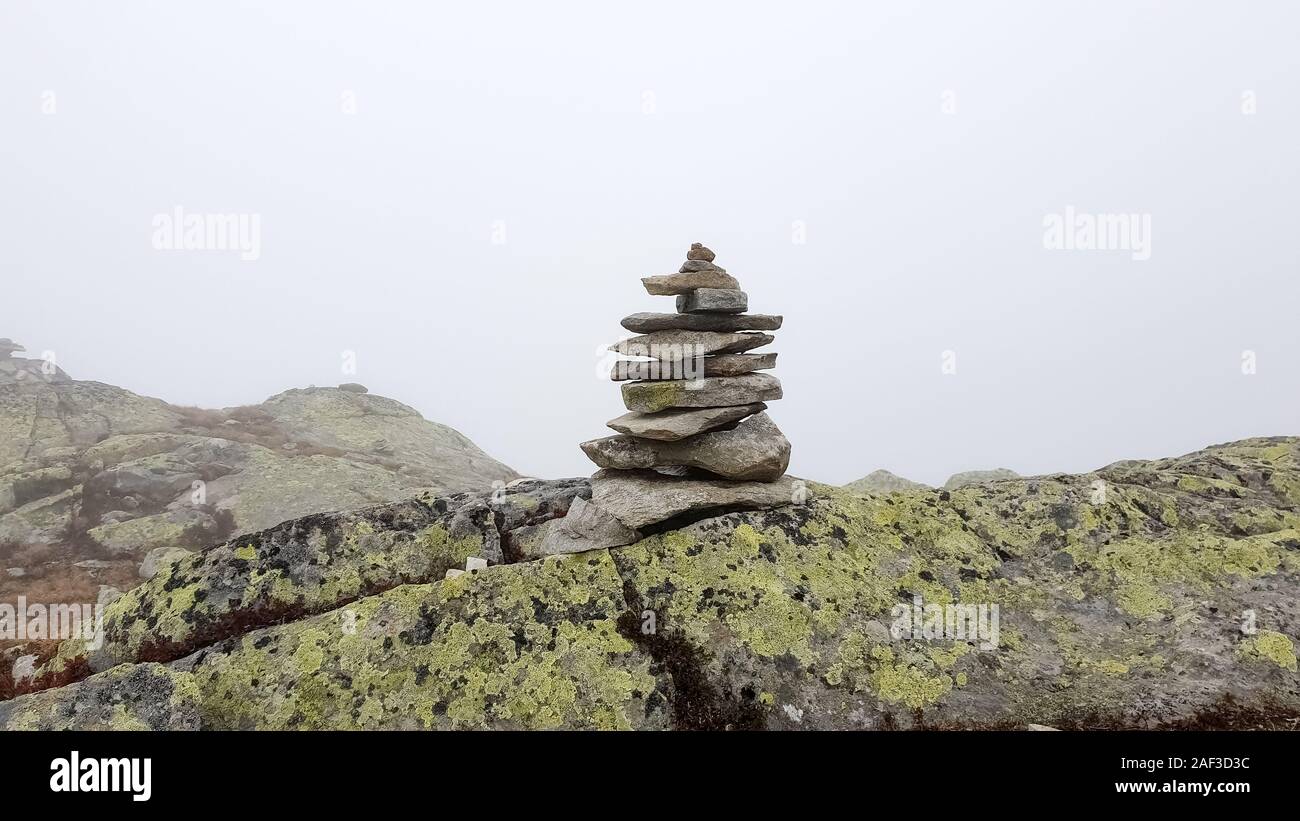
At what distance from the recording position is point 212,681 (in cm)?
890

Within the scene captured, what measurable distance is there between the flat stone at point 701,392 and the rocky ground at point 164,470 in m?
35.4

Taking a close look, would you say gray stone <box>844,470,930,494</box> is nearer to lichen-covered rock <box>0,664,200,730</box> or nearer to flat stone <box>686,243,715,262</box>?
flat stone <box>686,243,715,262</box>

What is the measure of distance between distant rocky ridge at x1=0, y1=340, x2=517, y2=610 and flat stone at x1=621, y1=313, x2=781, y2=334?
3247cm

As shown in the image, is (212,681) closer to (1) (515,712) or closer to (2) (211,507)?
(1) (515,712)

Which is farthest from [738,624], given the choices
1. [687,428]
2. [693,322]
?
[693,322]

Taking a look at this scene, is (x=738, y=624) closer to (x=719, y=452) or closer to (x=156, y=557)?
(x=719, y=452)

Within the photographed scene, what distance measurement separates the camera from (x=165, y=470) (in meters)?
43.8

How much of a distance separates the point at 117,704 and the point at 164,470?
147ft

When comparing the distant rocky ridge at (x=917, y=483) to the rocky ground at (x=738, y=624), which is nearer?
the rocky ground at (x=738, y=624)

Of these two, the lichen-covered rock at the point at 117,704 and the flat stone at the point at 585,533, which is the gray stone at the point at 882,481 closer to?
Answer: the flat stone at the point at 585,533

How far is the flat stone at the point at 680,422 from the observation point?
12.3 m

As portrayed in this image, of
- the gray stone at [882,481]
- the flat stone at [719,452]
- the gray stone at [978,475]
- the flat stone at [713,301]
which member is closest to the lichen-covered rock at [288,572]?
the flat stone at [719,452]

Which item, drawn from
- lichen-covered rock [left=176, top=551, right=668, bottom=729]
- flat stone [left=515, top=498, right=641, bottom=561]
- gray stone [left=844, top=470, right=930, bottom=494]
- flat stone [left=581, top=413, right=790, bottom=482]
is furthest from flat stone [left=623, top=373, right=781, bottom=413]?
gray stone [left=844, top=470, right=930, bottom=494]

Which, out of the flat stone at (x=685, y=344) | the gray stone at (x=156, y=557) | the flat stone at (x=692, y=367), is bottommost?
the gray stone at (x=156, y=557)
